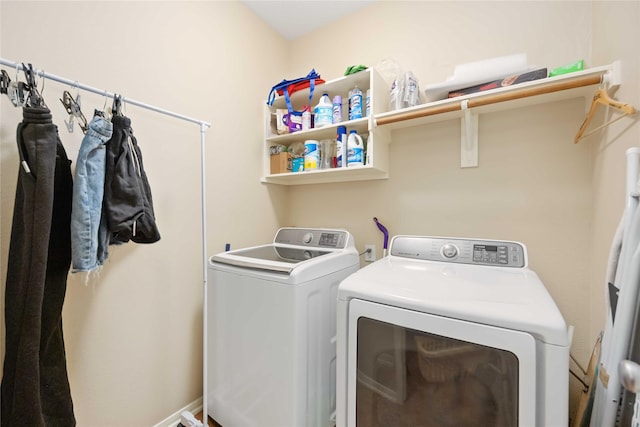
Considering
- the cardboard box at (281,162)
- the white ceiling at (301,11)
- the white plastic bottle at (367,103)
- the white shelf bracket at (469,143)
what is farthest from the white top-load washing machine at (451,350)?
the white ceiling at (301,11)

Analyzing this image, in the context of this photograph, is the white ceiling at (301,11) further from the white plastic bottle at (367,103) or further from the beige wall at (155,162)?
the white plastic bottle at (367,103)

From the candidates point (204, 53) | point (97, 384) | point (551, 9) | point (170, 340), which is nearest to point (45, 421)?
point (97, 384)

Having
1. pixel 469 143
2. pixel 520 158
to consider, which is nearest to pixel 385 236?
pixel 469 143

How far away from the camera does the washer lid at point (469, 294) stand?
724 mm

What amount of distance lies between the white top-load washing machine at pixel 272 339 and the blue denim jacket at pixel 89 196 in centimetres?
59

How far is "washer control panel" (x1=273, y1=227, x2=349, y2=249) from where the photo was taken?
1679 mm

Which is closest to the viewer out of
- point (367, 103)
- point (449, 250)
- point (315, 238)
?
point (449, 250)

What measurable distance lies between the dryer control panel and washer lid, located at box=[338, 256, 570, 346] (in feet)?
0.15

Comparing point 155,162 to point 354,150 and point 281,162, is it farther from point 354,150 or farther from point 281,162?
point 354,150

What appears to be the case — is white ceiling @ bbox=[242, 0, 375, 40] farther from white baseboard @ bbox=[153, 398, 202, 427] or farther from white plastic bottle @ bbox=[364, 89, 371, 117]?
white baseboard @ bbox=[153, 398, 202, 427]

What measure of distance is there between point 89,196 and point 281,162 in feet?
4.08

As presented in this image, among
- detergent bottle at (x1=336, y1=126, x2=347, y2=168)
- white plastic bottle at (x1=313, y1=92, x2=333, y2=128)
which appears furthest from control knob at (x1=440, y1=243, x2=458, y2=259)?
white plastic bottle at (x1=313, y1=92, x2=333, y2=128)

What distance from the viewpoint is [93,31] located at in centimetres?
120

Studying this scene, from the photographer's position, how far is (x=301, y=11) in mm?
1980
